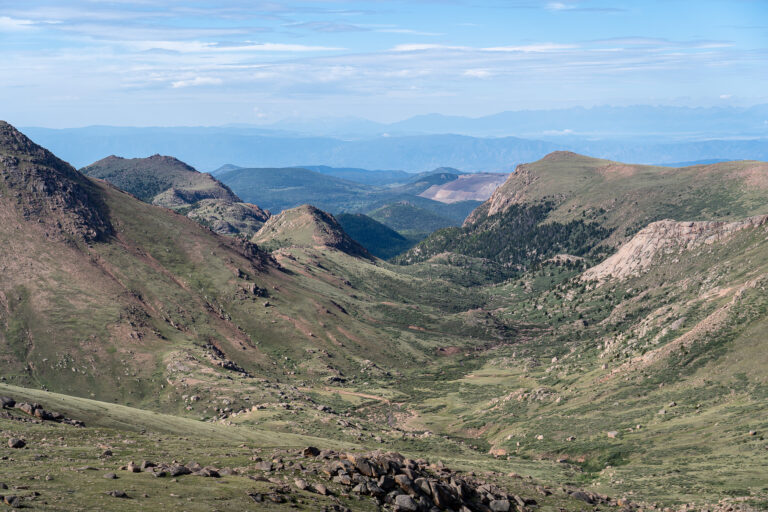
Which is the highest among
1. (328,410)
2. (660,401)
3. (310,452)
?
(310,452)

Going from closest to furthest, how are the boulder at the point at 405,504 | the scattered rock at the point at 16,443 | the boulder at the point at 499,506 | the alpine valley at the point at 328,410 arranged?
the boulder at the point at 405,504, the alpine valley at the point at 328,410, the scattered rock at the point at 16,443, the boulder at the point at 499,506

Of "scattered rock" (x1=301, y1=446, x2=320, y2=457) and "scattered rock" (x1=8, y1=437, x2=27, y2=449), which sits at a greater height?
"scattered rock" (x1=8, y1=437, x2=27, y2=449)

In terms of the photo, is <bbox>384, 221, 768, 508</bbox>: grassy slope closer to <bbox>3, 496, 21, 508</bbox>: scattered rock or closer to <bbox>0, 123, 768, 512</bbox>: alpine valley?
<bbox>0, 123, 768, 512</bbox>: alpine valley

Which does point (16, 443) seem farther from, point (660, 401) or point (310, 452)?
point (660, 401)

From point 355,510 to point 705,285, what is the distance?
6057 inches

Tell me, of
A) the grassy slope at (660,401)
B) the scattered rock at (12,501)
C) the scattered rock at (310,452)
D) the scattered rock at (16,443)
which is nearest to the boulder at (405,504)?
the scattered rock at (310,452)

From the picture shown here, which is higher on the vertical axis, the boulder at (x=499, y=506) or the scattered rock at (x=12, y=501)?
the scattered rock at (x=12, y=501)

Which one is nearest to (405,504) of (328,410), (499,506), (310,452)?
(499,506)

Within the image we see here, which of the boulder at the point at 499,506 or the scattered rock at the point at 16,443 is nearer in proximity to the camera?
the scattered rock at the point at 16,443

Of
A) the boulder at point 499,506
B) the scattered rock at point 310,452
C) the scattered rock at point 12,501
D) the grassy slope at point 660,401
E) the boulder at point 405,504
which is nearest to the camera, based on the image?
the scattered rock at point 12,501

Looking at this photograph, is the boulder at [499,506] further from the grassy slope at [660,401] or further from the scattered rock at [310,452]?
the grassy slope at [660,401]

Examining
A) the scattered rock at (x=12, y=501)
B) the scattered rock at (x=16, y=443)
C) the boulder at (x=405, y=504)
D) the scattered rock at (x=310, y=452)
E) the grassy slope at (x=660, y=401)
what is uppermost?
the scattered rock at (x=12, y=501)

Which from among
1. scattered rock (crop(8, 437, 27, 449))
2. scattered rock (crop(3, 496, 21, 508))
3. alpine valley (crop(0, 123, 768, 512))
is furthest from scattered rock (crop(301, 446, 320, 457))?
scattered rock (crop(3, 496, 21, 508))

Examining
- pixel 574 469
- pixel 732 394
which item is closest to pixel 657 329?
pixel 732 394
